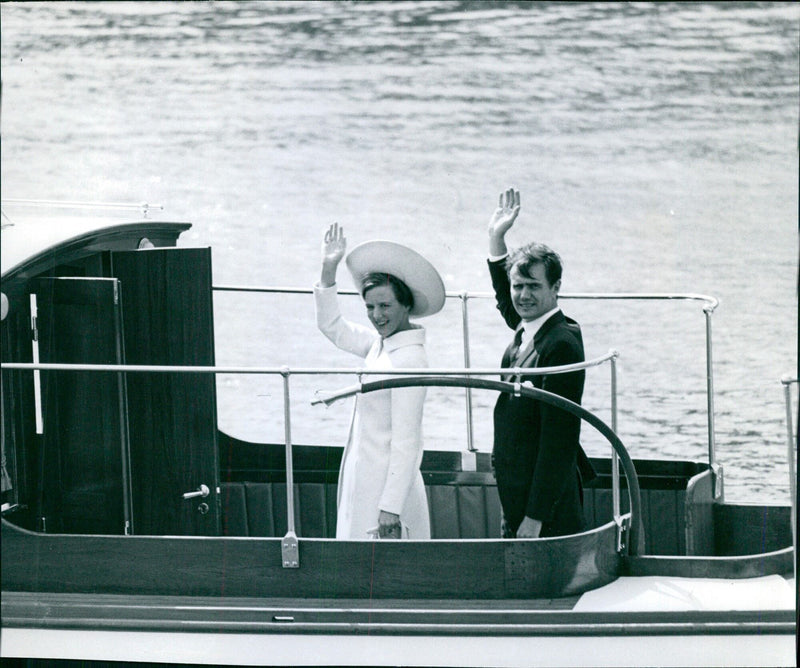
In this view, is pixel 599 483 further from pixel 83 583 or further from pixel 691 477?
pixel 83 583

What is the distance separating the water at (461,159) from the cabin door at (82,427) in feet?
10.1

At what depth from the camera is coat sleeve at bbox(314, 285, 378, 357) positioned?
105 inches

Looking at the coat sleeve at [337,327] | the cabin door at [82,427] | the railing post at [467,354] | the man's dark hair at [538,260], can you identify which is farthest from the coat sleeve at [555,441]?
the cabin door at [82,427]

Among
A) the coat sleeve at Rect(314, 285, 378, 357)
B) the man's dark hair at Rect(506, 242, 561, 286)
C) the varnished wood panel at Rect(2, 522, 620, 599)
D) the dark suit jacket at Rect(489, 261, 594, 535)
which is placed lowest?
the varnished wood panel at Rect(2, 522, 620, 599)

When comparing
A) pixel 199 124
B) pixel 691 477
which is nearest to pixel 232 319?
pixel 199 124

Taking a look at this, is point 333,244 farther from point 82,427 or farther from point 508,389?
point 82,427

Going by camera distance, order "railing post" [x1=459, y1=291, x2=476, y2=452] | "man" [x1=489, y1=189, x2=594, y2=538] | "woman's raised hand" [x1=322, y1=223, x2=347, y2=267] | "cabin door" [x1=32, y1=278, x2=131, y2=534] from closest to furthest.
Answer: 1. "man" [x1=489, y1=189, x2=594, y2=538]
2. "woman's raised hand" [x1=322, y1=223, x2=347, y2=267]
3. "cabin door" [x1=32, y1=278, x2=131, y2=534]
4. "railing post" [x1=459, y1=291, x2=476, y2=452]

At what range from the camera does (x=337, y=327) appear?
8.89 ft

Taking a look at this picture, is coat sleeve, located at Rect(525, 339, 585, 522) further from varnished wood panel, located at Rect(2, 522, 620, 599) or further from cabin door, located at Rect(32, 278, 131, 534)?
cabin door, located at Rect(32, 278, 131, 534)

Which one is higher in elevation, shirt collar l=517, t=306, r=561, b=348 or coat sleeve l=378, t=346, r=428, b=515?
shirt collar l=517, t=306, r=561, b=348

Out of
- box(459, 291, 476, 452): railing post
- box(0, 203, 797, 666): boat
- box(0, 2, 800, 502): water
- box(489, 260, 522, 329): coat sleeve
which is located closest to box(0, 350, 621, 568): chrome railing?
box(0, 203, 797, 666): boat

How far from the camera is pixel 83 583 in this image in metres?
2.57

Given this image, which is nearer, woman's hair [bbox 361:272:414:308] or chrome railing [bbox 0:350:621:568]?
chrome railing [bbox 0:350:621:568]

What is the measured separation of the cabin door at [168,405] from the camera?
276 cm
